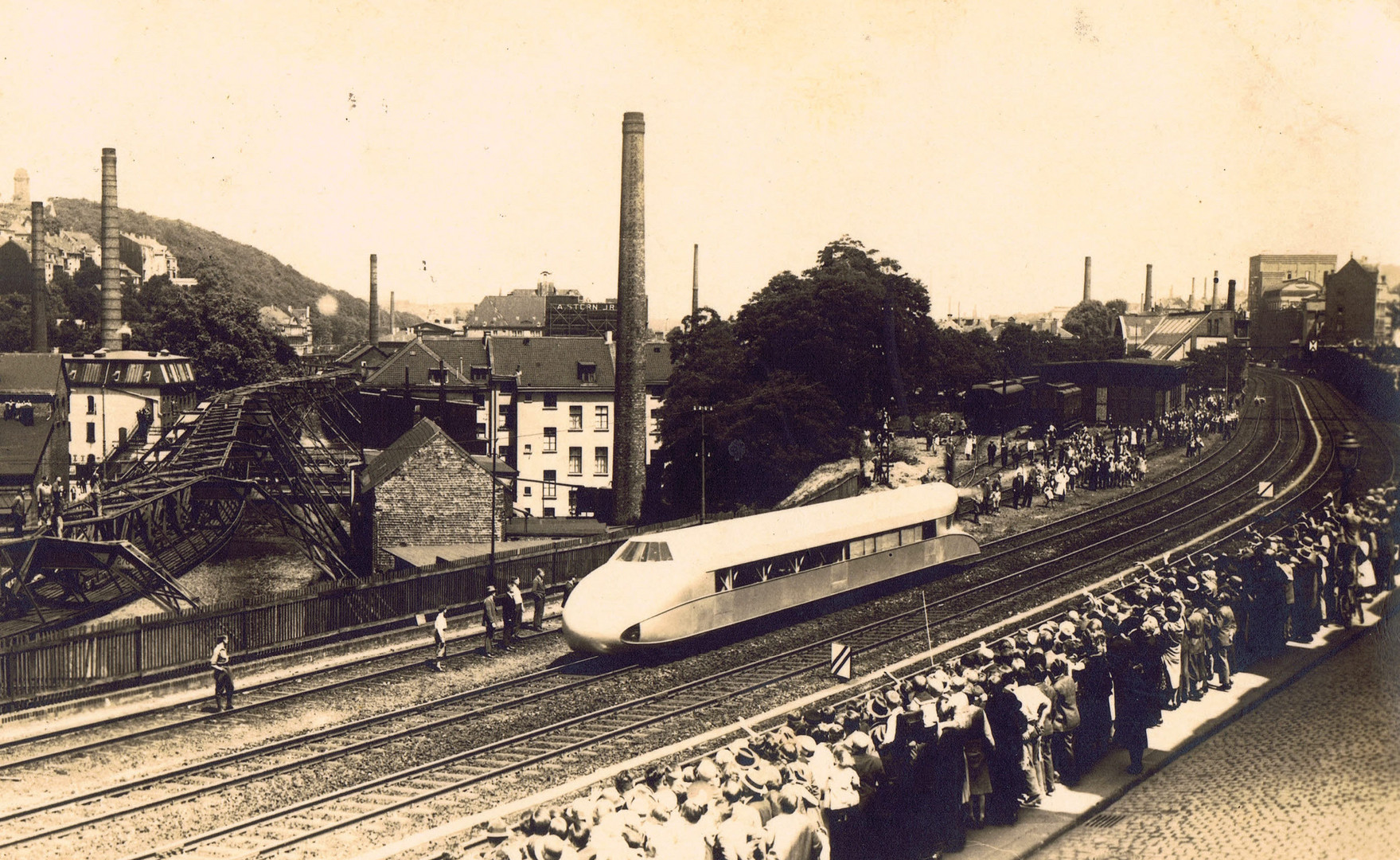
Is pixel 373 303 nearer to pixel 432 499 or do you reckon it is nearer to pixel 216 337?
pixel 216 337

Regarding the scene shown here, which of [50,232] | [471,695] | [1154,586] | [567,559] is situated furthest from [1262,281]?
[50,232]

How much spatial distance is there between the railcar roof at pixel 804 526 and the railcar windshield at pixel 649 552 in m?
0.11

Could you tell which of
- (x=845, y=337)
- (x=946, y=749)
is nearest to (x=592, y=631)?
(x=946, y=749)

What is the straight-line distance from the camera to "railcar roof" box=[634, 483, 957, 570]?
21969 mm

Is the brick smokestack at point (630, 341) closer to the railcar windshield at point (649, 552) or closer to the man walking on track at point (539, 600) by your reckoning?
the man walking on track at point (539, 600)

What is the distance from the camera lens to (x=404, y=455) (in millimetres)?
38188

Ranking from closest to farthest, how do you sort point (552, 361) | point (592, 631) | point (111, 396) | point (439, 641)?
point (592, 631) → point (439, 641) → point (111, 396) → point (552, 361)

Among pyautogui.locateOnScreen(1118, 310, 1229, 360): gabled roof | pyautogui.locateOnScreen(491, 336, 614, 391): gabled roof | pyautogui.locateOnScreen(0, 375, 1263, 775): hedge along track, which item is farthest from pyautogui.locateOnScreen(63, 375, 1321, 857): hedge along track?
pyautogui.locateOnScreen(1118, 310, 1229, 360): gabled roof

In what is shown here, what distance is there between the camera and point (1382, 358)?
3266cm

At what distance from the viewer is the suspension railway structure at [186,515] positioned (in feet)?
92.0

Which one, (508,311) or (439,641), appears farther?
(508,311)

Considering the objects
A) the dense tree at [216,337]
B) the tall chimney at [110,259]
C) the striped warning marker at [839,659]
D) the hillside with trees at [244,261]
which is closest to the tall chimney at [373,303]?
the dense tree at [216,337]

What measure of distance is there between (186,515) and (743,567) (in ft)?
86.8

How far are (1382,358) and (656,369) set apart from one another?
4792 cm
